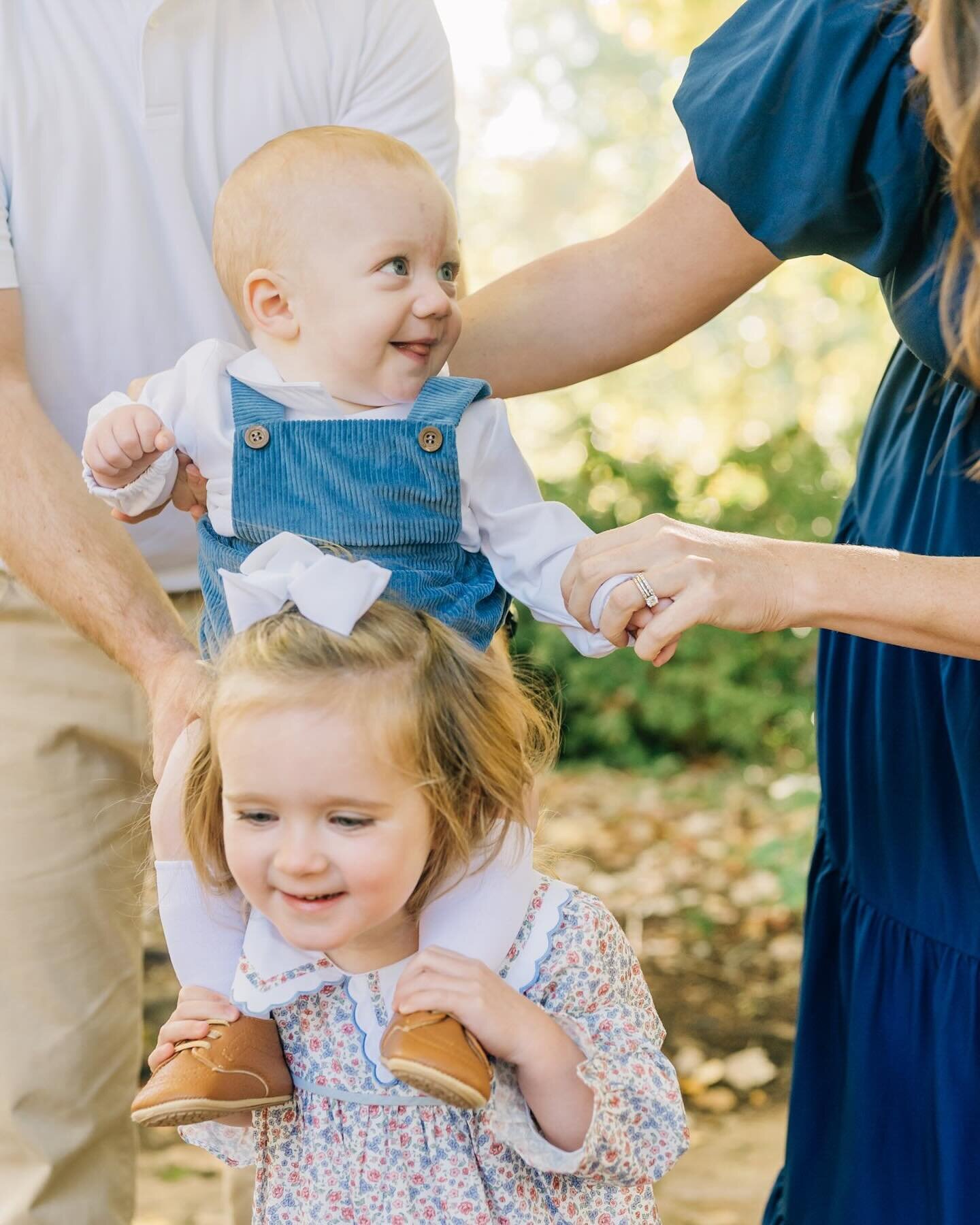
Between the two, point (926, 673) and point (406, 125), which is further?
point (406, 125)

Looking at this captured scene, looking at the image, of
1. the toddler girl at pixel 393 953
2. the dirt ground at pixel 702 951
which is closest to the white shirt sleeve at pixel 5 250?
the toddler girl at pixel 393 953

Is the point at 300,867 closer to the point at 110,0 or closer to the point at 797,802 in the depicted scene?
the point at 110,0

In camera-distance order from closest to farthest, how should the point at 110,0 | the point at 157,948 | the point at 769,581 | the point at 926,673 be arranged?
1. the point at 769,581
2. the point at 926,673
3. the point at 110,0
4. the point at 157,948

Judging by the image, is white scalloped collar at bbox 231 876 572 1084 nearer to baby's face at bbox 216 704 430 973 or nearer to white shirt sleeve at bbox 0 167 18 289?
baby's face at bbox 216 704 430 973

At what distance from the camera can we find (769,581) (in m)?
1.68

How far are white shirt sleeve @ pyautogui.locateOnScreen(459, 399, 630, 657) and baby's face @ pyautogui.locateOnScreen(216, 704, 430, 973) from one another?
388 mm

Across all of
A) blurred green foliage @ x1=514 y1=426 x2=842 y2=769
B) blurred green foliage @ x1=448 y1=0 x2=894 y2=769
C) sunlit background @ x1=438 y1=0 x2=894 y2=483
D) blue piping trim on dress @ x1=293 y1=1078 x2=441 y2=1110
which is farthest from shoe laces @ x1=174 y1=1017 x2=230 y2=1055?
sunlit background @ x1=438 y1=0 x2=894 y2=483

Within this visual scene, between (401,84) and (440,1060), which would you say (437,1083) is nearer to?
(440,1060)

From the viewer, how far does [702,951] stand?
4.62 m

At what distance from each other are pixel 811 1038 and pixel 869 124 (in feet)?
4.48

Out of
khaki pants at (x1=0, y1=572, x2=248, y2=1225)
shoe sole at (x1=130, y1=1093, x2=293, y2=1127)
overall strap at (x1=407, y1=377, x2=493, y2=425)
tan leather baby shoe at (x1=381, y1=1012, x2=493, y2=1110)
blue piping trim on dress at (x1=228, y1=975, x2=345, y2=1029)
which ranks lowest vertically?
khaki pants at (x1=0, y1=572, x2=248, y2=1225)

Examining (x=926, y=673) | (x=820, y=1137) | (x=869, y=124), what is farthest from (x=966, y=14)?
(x=820, y=1137)

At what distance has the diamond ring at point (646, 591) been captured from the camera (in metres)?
1.64

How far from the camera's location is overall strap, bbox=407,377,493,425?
183 cm
